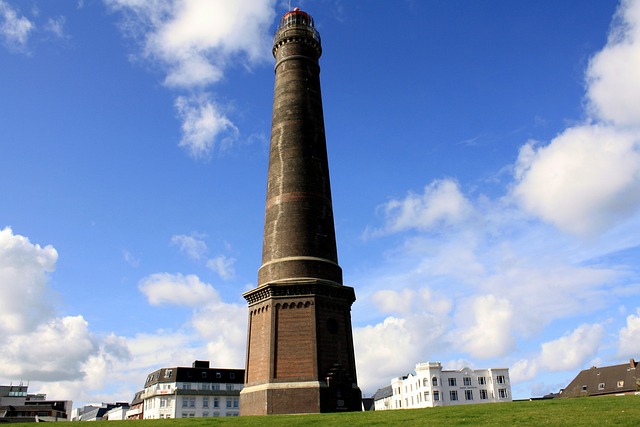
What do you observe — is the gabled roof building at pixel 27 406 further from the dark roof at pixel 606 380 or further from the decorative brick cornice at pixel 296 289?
the dark roof at pixel 606 380

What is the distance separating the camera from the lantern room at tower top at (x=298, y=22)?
4222cm

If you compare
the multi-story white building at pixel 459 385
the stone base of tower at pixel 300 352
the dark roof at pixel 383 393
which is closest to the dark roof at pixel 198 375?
the multi-story white building at pixel 459 385

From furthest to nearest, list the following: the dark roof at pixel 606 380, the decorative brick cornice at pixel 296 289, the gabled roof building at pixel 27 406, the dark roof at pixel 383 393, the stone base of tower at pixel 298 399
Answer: the dark roof at pixel 383 393, the gabled roof building at pixel 27 406, the dark roof at pixel 606 380, the decorative brick cornice at pixel 296 289, the stone base of tower at pixel 298 399

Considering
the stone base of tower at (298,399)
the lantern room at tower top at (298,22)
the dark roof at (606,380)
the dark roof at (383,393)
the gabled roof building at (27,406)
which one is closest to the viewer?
the stone base of tower at (298,399)

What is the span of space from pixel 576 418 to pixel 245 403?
19423 millimetres

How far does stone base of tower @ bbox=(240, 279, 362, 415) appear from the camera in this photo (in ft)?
103

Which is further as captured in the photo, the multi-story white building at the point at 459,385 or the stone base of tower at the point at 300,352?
the multi-story white building at the point at 459,385

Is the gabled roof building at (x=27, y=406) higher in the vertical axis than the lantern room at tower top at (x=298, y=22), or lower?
lower

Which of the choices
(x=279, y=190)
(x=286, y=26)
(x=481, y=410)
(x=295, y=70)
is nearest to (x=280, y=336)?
(x=279, y=190)

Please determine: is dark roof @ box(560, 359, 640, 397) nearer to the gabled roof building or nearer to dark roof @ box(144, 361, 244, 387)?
dark roof @ box(144, 361, 244, 387)

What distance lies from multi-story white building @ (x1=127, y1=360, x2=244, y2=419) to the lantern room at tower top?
203 ft

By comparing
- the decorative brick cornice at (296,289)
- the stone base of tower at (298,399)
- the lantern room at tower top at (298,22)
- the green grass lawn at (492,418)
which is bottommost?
the green grass lawn at (492,418)

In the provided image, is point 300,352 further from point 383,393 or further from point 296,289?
point 383,393

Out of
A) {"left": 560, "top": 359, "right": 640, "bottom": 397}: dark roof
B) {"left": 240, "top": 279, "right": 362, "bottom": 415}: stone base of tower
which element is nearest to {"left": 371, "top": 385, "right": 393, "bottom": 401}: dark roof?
{"left": 560, "top": 359, "right": 640, "bottom": 397}: dark roof
